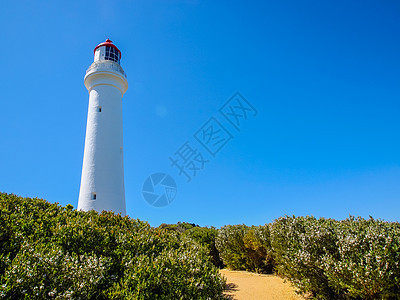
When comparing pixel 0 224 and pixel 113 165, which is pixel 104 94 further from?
pixel 0 224

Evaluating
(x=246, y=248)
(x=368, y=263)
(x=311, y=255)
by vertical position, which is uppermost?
(x=246, y=248)

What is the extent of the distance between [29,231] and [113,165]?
11.1m

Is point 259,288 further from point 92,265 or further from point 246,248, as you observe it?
point 92,265

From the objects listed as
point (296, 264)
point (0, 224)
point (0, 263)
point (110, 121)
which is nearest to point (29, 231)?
point (0, 224)

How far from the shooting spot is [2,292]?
3.38 meters

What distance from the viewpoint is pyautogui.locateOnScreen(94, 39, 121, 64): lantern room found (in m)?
19.2

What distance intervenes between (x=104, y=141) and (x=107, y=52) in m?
8.06

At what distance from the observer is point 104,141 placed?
53.5 feet

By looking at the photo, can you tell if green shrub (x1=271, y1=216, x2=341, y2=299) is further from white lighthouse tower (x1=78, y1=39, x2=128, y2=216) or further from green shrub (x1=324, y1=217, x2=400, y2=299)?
white lighthouse tower (x1=78, y1=39, x2=128, y2=216)

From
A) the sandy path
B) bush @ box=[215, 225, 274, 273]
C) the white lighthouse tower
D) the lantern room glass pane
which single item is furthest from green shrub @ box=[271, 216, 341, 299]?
the lantern room glass pane

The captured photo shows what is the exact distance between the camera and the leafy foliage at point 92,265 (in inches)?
147

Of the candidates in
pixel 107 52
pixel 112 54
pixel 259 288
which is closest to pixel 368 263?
pixel 259 288

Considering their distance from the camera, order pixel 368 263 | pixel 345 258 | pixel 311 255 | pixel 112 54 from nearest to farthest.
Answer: pixel 368 263
pixel 345 258
pixel 311 255
pixel 112 54

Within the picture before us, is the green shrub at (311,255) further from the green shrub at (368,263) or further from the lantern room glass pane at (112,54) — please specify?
the lantern room glass pane at (112,54)
